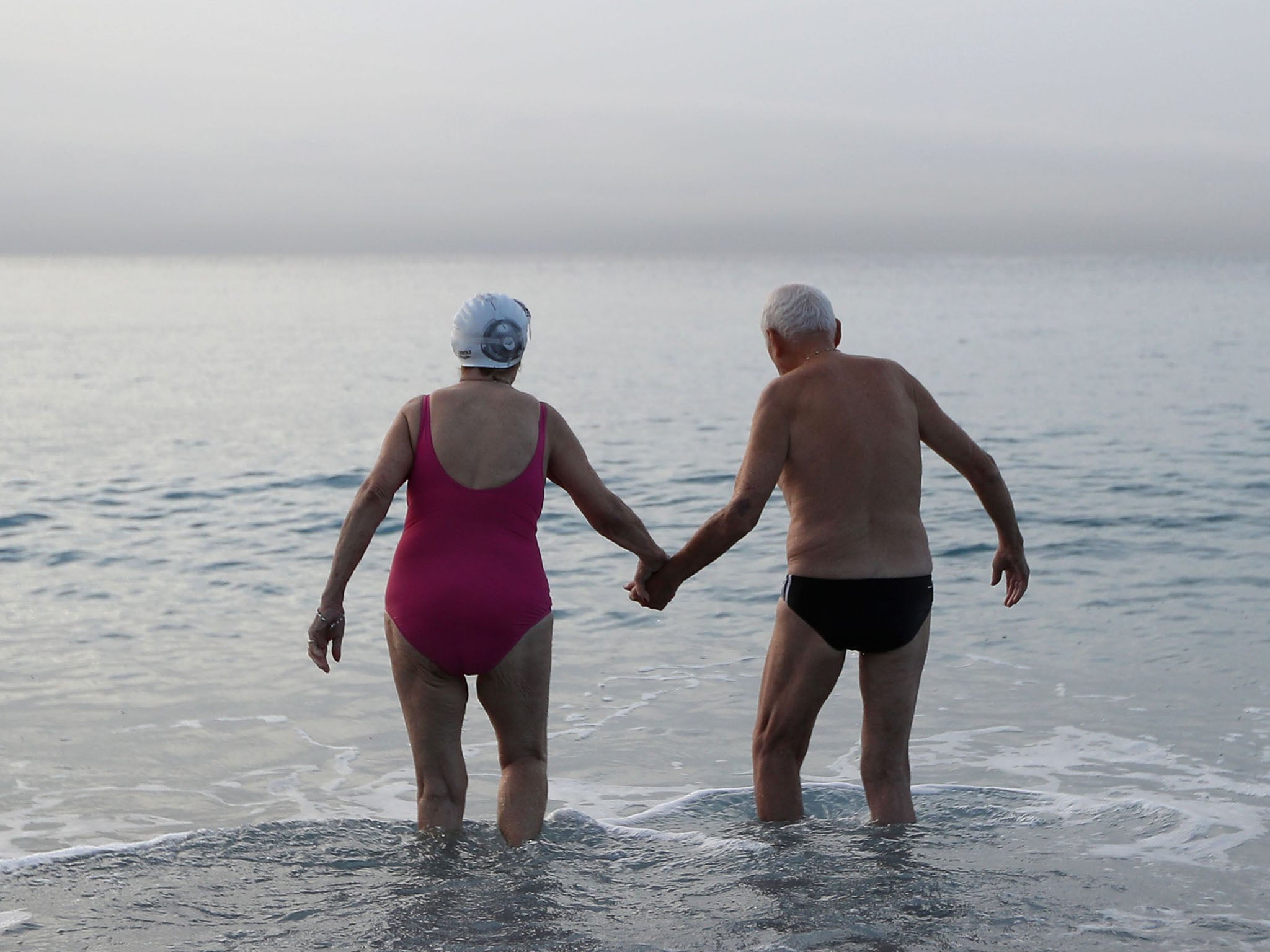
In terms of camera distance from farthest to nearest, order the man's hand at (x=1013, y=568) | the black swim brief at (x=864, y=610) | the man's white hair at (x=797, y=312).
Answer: the man's hand at (x=1013, y=568) → the man's white hair at (x=797, y=312) → the black swim brief at (x=864, y=610)

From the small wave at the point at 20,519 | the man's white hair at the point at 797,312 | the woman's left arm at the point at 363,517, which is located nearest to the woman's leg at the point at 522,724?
the woman's left arm at the point at 363,517

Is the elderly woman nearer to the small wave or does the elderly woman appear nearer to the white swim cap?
the white swim cap

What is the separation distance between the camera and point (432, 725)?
4316 millimetres

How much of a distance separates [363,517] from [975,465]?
2168 mm

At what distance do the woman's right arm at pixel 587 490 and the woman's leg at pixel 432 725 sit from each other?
0.74m

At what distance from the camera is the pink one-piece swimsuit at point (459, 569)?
4172 mm

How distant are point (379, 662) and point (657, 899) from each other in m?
4.09

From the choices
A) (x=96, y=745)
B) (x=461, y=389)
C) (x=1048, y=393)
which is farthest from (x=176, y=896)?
(x=1048, y=393)

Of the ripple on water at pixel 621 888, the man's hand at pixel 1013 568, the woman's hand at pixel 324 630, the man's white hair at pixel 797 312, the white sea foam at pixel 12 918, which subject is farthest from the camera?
the man's hand at pixel 1013 568

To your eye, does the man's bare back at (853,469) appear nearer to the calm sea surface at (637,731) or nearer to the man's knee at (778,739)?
the man's knee at (778,739)

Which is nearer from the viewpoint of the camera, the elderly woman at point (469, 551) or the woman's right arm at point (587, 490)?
the elderly woman at point (469, 551)

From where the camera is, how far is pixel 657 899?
4.25 meters

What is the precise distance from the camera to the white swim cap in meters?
4.30

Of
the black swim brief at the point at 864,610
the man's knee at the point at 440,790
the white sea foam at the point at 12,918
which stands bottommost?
the white sea foam at the point at 12,918
